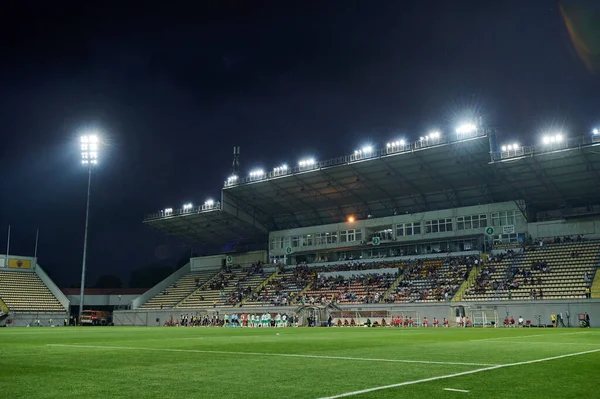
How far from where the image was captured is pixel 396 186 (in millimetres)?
59719

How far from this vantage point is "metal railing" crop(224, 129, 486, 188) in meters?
49.4

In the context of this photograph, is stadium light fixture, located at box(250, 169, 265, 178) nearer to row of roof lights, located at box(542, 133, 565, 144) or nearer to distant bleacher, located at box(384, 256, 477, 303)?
distant bleacher, located at box(384, 256, 477, 303)

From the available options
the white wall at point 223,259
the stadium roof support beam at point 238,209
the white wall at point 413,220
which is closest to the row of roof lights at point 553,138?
the white wall at point 413,220

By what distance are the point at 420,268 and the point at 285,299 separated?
50.3ft

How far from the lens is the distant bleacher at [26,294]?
64.9 m

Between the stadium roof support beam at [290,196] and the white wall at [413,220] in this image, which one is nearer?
the white wall at [413,220]

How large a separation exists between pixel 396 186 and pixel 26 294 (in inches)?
1900

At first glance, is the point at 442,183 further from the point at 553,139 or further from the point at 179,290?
the point at 179,290

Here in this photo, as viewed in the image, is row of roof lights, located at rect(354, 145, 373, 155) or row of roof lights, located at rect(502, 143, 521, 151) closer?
row of roof lights, located at rect(502, 143, 521, 151)

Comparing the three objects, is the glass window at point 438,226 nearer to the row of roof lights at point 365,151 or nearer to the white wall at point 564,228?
the white wall at point 564,228

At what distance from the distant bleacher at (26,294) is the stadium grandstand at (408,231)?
10.8 meters

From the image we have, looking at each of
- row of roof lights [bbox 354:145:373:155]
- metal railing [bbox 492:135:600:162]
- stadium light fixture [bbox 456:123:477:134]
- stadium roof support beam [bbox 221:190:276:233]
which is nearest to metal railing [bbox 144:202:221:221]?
stadium roof support beam [bbox 221:190:276:233]

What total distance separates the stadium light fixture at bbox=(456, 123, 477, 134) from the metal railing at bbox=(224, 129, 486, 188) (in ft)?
0.80

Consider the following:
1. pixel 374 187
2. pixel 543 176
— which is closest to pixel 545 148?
pixel 543 176
